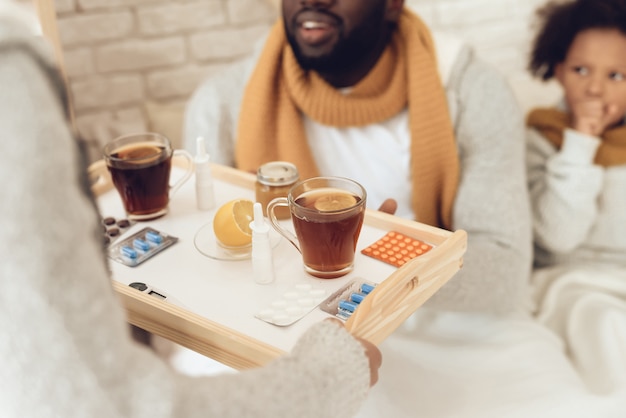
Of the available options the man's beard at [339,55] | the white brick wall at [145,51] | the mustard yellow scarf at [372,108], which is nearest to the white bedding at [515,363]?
the mustard yellow scarf at [372,108]

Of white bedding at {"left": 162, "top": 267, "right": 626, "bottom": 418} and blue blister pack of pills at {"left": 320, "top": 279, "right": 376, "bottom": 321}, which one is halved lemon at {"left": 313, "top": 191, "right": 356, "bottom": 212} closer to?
blue blister pack of pills at {"left": 320, "top": 279, "right": 376, "bottom": 321}

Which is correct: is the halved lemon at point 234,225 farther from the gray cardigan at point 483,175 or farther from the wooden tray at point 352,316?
the gray cardigan at point 483,175

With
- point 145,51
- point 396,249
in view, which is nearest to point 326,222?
point 396,249

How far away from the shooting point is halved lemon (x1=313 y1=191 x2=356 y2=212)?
0.72 meters

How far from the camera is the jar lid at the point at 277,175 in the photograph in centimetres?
82

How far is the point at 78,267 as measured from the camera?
1.36ft

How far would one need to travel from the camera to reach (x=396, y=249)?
29.8 inches

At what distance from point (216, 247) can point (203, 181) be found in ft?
0.37

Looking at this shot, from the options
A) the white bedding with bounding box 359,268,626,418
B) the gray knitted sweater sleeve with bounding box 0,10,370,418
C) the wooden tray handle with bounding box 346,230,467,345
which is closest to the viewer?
the gray knitted sweater sleeve with bounding box 0,10,370,418

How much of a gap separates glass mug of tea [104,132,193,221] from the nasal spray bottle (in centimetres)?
4

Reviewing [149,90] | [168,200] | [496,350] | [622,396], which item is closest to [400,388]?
[496,350]

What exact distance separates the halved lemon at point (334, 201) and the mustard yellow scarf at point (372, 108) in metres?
0.41

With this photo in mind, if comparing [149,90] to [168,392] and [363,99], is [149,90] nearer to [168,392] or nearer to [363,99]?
[363,99]

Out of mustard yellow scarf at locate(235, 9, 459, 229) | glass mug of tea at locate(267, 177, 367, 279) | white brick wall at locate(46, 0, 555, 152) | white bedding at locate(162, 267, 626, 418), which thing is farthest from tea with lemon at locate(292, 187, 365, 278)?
white brick wall at locate(46, 0, 555, 152)
